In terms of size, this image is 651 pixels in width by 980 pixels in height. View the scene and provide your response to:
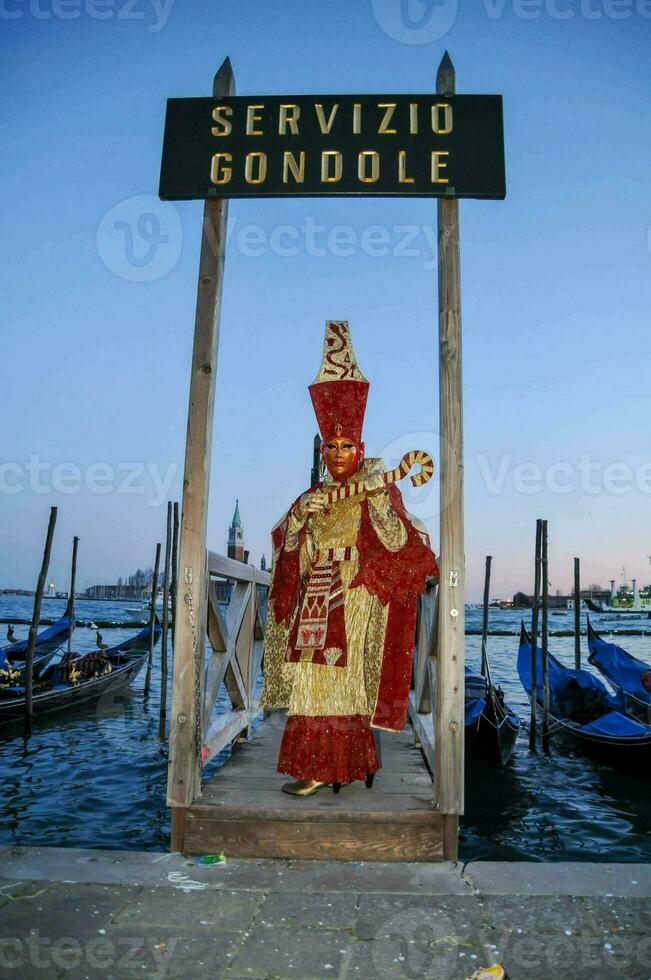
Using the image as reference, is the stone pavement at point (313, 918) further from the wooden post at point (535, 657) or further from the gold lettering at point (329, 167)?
the wooden post at point (535, 657)

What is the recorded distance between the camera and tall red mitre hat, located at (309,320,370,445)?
13.9ft

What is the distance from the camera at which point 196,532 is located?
3.62 m

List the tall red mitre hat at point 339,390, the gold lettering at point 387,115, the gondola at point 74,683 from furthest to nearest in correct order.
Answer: the gondola at point 74,683 → the tall red mitre hat at point 339,390 → the gold lettering at point 387,115

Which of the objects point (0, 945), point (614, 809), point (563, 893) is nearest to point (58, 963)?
point (0, 945)

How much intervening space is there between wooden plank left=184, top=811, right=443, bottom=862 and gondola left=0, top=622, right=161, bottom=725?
9886mm

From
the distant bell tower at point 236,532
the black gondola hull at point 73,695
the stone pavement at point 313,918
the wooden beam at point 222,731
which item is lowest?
the black gondola hull at point 73,695

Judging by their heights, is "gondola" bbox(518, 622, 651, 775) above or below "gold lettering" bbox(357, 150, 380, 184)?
below

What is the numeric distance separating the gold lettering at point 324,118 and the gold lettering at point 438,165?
64 cm

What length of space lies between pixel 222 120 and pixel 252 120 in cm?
18

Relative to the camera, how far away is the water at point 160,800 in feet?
21.2

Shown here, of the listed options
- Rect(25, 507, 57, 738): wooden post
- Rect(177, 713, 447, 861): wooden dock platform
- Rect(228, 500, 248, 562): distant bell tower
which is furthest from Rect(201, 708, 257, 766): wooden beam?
Rect(228, 500, 248, 562): distant bell tower

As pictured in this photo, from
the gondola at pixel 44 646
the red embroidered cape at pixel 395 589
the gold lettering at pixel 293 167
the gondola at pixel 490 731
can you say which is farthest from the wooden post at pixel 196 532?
the gondola at pixel 44 646

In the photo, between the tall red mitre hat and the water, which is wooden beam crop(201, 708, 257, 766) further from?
the tall red mitre hat

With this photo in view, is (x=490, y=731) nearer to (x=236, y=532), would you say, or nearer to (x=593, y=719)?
(x=593, y=719)
